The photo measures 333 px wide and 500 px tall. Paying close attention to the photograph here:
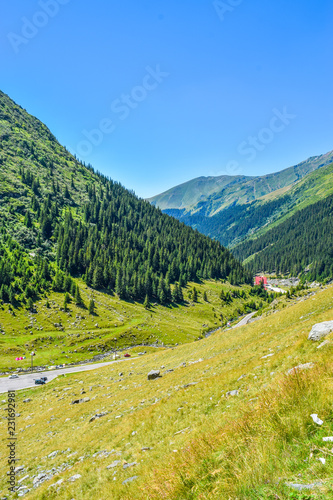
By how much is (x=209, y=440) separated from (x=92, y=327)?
324ft

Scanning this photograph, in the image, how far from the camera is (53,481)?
1080 cm

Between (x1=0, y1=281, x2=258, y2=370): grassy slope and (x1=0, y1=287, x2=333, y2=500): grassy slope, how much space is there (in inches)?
2499

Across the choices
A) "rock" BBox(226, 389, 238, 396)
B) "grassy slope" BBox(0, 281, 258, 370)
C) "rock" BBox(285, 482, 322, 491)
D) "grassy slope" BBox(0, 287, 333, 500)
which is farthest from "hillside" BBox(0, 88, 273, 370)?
"rock" BBox(285, 482, 322, 491)

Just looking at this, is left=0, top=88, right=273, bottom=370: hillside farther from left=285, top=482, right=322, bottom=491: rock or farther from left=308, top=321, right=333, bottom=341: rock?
left=285, top=482, right=322, bottom=491: rock

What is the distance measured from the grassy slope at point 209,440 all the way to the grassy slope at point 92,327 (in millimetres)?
63473

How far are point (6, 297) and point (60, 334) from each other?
31.2 metres

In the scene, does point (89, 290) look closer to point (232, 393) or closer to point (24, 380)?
point (24, 380)

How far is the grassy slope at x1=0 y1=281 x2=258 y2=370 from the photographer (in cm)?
7614

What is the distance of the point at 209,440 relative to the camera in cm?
620

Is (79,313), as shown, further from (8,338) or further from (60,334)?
(8,338)

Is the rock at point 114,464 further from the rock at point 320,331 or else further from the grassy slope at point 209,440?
the rock at point 320,331

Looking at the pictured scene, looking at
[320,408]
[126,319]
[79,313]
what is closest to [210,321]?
[126,319]

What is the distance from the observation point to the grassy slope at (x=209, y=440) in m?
4.21

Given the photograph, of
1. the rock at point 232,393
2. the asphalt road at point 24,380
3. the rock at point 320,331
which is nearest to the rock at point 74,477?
the rock at point 232,393
